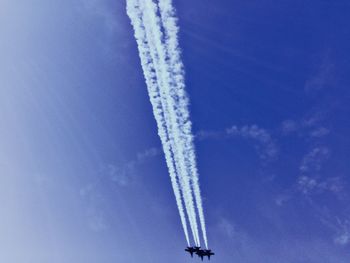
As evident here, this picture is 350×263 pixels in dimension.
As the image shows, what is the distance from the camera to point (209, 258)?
61.7 metres

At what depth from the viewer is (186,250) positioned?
61062mm

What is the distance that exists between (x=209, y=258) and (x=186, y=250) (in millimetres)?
3615
